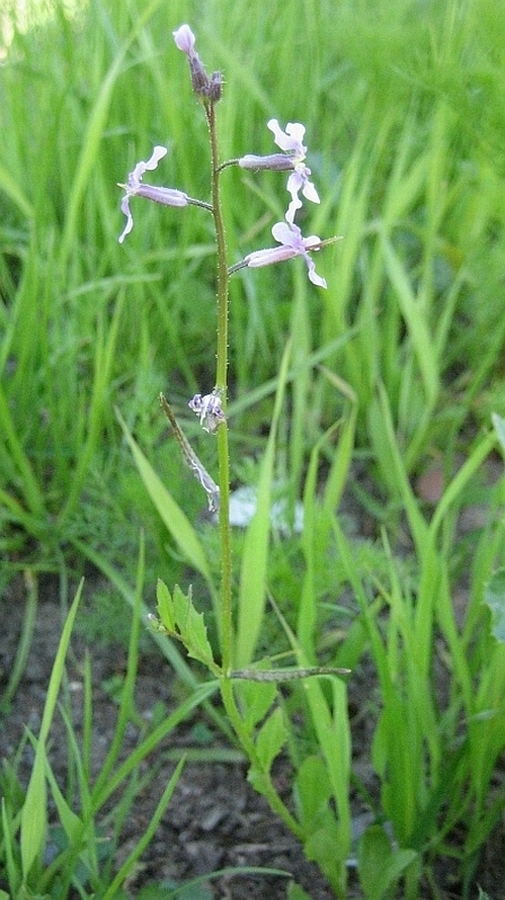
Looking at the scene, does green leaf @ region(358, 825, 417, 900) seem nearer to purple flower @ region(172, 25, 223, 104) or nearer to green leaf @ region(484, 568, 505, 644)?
green leaf @ region(484, 568, 505, 644)

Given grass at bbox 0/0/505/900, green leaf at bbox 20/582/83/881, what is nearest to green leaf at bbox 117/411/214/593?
grass at bbox 0/0/505/900

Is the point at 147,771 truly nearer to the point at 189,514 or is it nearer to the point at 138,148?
the point at 189,514

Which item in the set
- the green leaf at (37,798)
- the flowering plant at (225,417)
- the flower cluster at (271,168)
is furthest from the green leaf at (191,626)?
the flower cluster at (271,168)

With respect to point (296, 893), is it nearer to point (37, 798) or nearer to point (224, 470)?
point (37, 798)

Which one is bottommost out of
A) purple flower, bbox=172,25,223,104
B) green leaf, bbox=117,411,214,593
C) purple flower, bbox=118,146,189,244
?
green leaf, bbox=117,411,214,593

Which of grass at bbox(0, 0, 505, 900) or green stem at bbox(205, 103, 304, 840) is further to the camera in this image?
grass at bbox(0, 0, 505, 900)

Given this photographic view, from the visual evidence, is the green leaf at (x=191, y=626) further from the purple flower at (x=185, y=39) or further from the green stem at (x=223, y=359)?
the purple flower at (x=185, y=39)

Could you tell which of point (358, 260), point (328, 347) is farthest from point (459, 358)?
point (328, 347)
